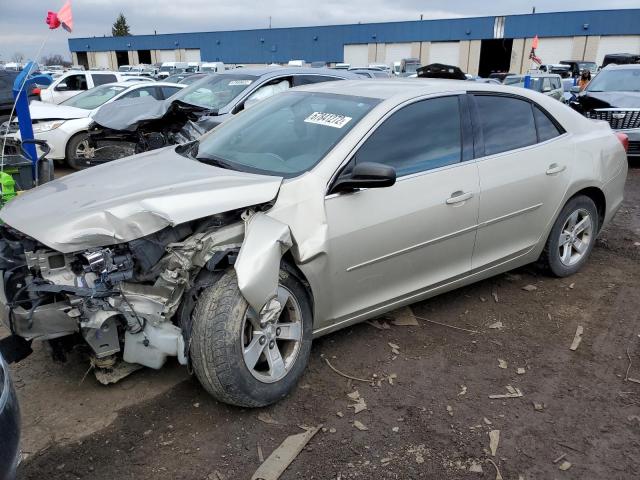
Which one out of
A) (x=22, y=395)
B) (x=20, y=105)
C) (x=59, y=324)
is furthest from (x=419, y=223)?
(x=20, y=105)

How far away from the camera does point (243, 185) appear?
9.87 feet

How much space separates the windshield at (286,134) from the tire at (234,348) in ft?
2.57

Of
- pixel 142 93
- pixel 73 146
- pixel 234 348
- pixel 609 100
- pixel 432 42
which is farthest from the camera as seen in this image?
pixel 432 42

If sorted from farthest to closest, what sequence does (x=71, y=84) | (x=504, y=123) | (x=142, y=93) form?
(x=71, y=84), (x=142, y=93), (x=504, y=123)

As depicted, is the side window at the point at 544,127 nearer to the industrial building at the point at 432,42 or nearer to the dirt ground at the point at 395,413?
the dirt ground at the point at 395,413

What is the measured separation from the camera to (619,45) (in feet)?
140

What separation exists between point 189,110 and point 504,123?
13.4ft

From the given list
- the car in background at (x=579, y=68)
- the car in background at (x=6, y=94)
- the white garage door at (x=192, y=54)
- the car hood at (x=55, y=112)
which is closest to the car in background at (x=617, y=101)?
the car hood at (x=55, y=112)

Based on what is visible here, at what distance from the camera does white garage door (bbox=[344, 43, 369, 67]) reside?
51.8 metres

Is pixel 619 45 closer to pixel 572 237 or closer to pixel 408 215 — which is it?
pixel 572 237

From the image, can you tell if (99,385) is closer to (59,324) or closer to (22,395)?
(22,395)

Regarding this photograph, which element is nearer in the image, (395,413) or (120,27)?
(395,413)

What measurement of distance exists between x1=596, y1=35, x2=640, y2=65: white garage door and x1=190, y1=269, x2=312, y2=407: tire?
48.0 metres

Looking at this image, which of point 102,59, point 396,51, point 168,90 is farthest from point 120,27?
point 168,90
